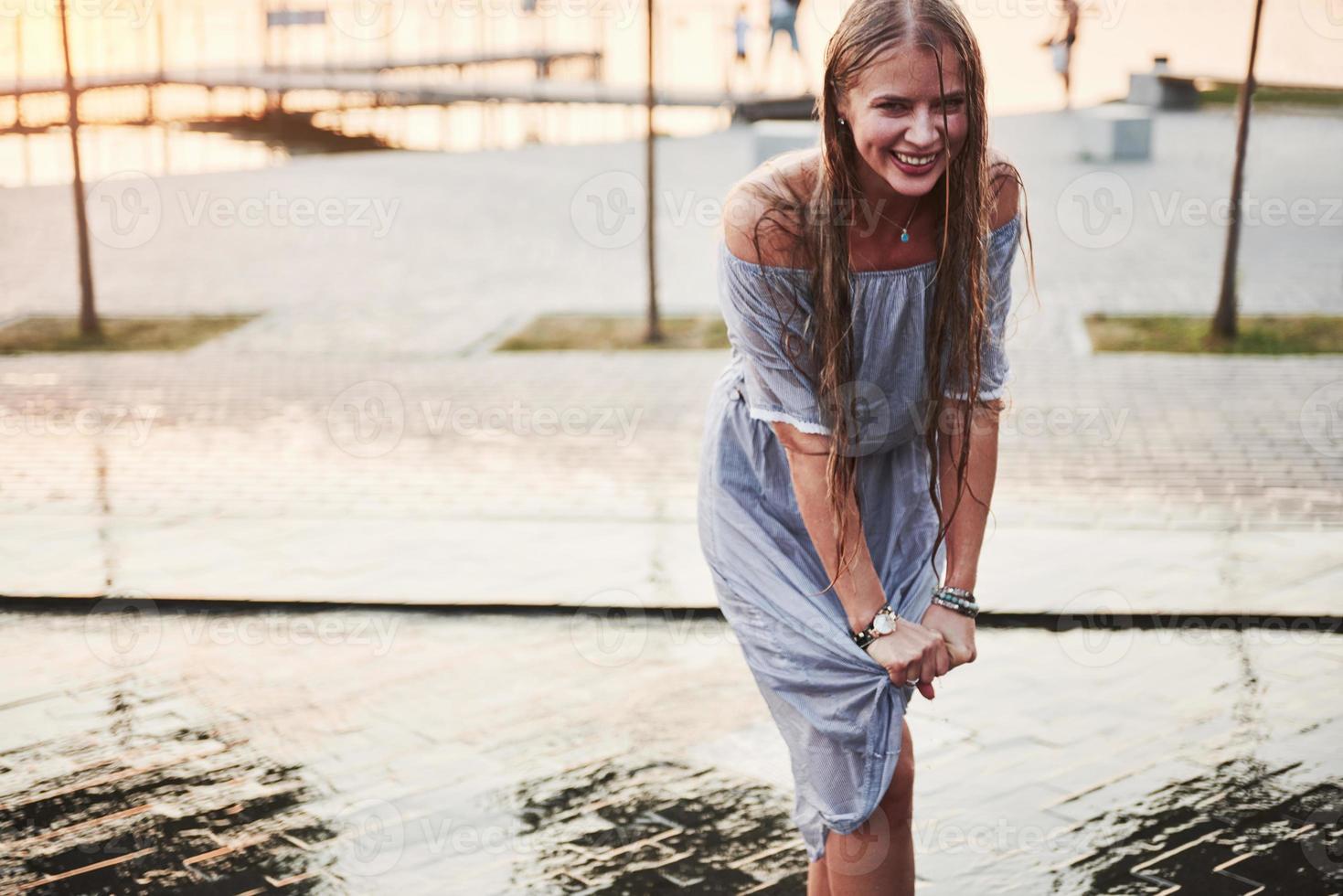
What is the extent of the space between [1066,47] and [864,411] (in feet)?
73.5

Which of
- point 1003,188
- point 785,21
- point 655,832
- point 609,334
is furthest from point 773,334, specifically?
point 785,21

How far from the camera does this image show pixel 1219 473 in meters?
7.94

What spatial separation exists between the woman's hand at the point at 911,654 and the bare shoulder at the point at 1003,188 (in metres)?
0.76

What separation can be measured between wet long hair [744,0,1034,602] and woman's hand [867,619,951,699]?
155 mm

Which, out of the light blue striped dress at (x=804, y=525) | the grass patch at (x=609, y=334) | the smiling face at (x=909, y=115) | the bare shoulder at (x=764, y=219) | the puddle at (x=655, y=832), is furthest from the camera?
the grass patch at (x=609, y=334)

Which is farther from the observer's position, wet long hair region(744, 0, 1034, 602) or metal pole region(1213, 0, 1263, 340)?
metal pole region(1213, 0, 1263, 340)

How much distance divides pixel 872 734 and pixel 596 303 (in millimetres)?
10682

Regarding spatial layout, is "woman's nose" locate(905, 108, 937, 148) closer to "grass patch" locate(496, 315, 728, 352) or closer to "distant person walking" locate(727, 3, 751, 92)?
"grass patch" locate(496, 315, 728, 352)

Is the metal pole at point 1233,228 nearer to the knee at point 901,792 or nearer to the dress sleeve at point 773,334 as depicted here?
the knee at point 901,792

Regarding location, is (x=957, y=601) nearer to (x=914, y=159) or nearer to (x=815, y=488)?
(x=815, y=488)

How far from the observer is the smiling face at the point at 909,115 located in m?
2.53

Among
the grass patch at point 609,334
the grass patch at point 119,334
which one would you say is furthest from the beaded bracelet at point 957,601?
the grass patch at point 119,334

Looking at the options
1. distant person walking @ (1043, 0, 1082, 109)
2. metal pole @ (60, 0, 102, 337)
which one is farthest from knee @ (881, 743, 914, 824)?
distant person walking @ (1043, 0, 1082, 109)

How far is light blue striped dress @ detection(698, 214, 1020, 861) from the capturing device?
277cm
